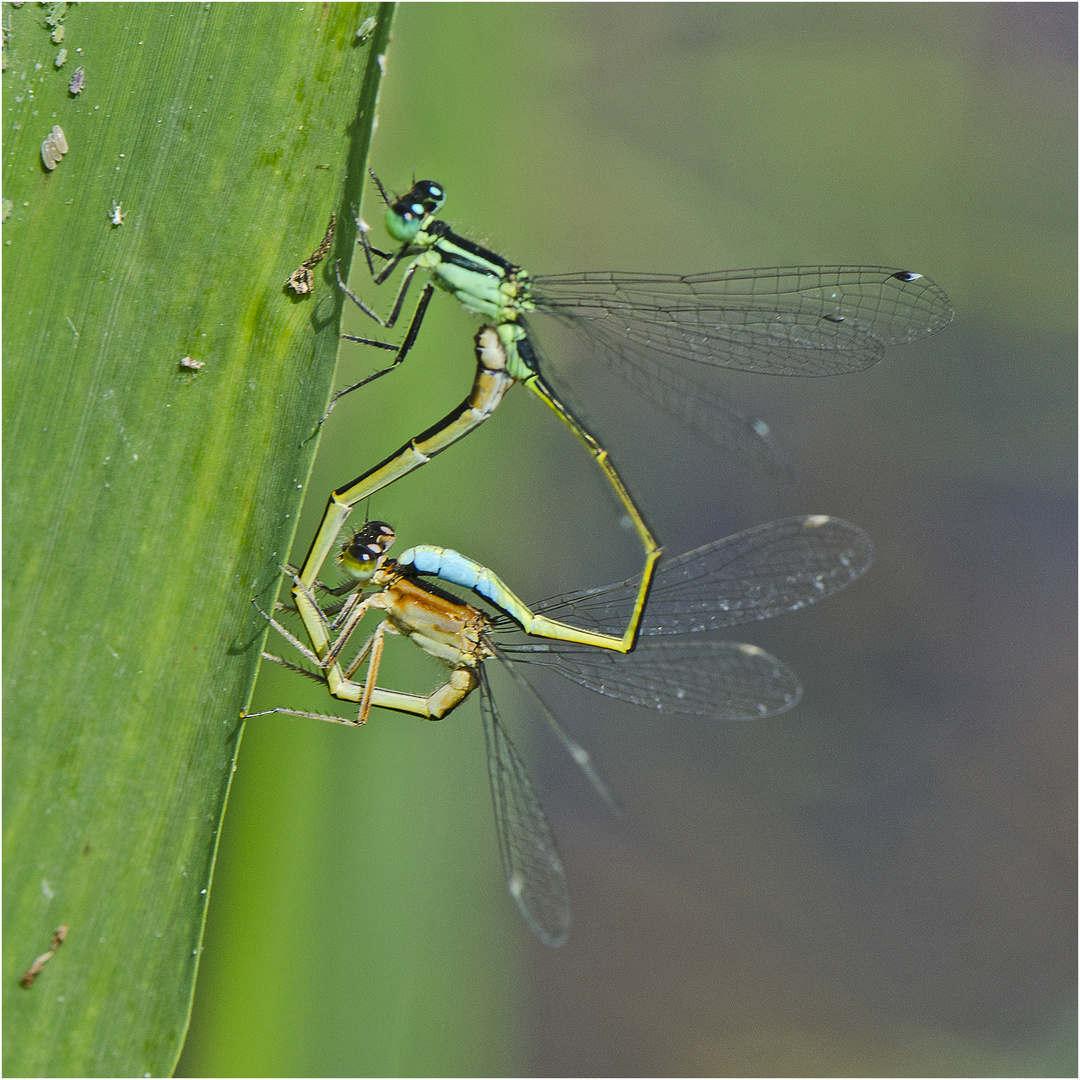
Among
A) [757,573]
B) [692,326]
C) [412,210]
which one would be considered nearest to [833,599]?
[757,573]

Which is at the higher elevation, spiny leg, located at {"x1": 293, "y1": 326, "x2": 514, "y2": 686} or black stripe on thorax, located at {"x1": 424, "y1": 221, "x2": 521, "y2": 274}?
black stripe on thorax, located at {"x1": 424, "y1": 221, "x2": 521, "y2": 274}

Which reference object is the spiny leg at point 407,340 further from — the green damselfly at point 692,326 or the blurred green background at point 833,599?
the blurred green background at point 833,599

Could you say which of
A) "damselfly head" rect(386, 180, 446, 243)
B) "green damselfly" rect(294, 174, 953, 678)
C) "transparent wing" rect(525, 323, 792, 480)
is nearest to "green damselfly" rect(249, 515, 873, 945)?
"green damselfly" rect(294, 174, 953, 678)

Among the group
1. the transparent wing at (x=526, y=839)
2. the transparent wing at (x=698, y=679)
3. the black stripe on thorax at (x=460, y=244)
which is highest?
the black stripe on thorax at (x=460, y=244)

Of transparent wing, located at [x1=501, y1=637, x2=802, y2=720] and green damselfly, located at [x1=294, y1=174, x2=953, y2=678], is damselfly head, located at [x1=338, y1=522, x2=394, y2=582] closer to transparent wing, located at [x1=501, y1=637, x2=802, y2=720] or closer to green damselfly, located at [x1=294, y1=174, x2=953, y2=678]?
green damselfly, located at [x1=294, y1=174, x2=953, y2=678]

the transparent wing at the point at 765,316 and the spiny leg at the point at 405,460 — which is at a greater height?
the transparent wing at the point at 765,316

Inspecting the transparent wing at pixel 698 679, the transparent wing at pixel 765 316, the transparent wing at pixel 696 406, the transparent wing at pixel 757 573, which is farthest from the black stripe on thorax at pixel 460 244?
the transparent wing at pixel 698 679

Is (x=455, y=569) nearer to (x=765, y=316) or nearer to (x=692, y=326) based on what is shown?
(x=692, y=326)
